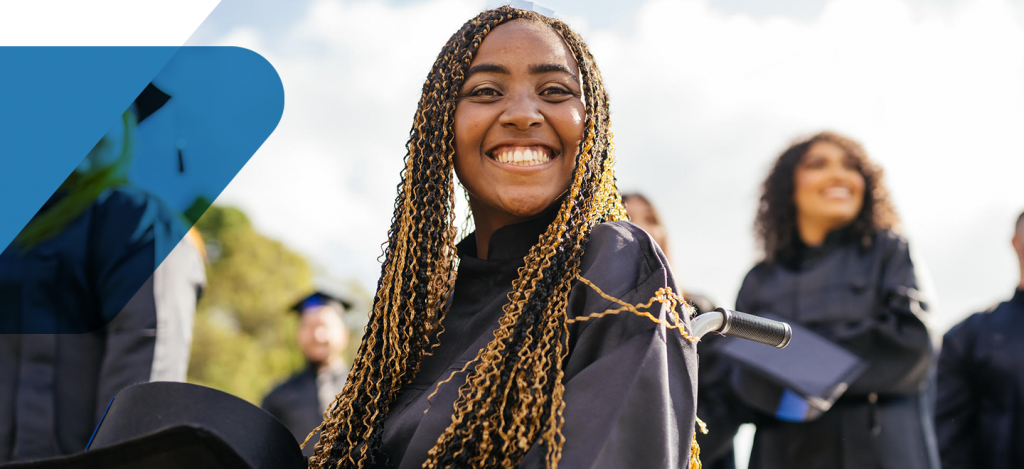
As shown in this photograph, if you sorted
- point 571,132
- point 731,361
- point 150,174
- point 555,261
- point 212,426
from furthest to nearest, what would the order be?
point 731,361 → point 150,174 → point 571,132 → point 555,261 → point 212,426

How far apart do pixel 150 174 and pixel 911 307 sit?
3337mm

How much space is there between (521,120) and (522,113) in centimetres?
2

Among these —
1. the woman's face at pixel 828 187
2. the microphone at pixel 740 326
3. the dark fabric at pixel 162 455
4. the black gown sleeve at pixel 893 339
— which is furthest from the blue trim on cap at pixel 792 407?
the dark fabric at pixel 162 455

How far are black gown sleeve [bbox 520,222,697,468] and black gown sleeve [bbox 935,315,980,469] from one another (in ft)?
13.4

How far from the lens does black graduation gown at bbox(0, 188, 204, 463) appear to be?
3248 millimetres

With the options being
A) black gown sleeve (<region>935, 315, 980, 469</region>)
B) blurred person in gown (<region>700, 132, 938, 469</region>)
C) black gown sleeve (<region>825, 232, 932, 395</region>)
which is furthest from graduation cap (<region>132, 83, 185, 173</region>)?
black gown sleeve (<region>935, 315, 980, 469</region>)

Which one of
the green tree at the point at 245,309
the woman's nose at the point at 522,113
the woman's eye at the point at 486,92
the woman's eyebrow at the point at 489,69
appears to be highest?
the woman's eyebrow at the point at 489,69

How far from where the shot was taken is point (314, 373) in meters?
8.64

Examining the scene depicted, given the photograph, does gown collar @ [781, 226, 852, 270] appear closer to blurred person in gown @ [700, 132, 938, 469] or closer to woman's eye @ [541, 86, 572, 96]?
blurred person in gown @ [700, 132, 938, 469]

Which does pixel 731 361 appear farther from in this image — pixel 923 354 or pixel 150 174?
pixel 150 174

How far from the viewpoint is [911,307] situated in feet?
13.9

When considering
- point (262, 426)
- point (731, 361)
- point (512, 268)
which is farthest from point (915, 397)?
point (262, 426)

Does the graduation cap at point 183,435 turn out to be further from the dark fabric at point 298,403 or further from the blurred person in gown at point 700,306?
the dark fabric at point 298,403

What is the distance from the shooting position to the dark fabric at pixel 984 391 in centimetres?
495
